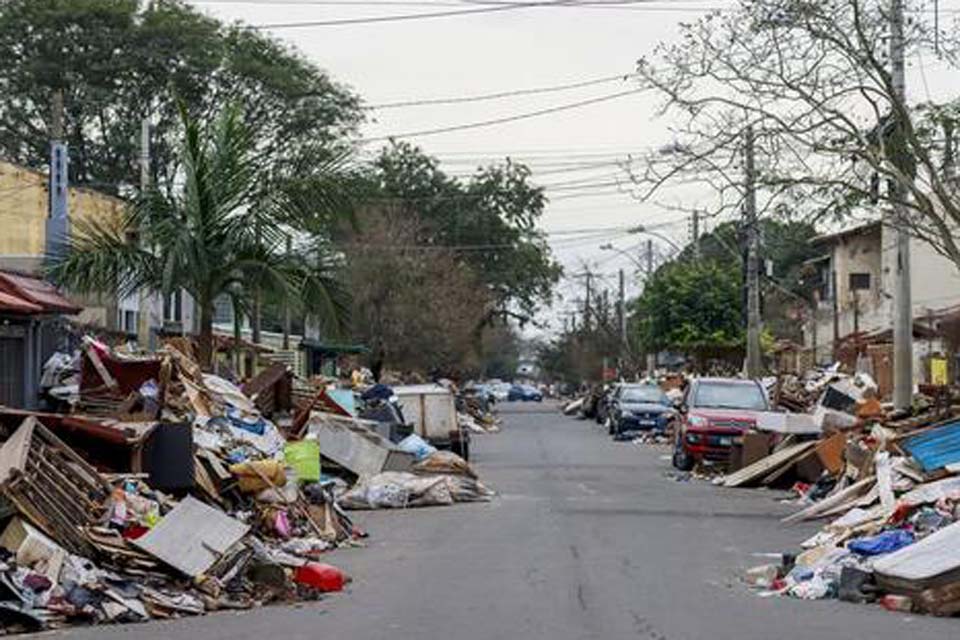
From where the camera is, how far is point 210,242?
73.4ft

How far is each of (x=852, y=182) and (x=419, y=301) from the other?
138 feet

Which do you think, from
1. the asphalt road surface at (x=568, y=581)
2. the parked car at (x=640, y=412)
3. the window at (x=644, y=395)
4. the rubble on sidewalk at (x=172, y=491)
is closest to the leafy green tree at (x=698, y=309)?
the window at (x=644, y=395)

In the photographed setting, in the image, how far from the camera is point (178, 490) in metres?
17.1

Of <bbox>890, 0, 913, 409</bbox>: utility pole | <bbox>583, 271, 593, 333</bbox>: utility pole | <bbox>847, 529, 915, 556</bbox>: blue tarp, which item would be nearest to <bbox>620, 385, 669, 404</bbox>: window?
<bbox>890, 0, 913, 409</bbox>: utility pole

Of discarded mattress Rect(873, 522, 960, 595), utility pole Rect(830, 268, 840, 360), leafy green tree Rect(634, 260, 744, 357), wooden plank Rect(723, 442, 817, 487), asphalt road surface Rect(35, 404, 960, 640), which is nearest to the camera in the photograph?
asphalt road surface Rect(35, 404, 960, 640)

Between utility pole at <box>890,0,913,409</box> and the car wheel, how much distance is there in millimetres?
5432

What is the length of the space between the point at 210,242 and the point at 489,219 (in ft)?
200

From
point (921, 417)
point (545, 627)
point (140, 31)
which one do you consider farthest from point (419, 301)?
point (545, 627)

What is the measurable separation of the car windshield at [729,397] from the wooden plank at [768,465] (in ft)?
11.7

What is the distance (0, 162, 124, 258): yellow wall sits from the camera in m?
44.6

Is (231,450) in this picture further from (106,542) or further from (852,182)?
(852,182)

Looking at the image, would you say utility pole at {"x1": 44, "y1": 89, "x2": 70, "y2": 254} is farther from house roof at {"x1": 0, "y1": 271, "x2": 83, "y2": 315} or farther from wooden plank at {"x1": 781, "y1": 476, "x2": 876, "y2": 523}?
wooden plank at {"x1": 781, "y1": 476, "x2": 876, "y2": 523}

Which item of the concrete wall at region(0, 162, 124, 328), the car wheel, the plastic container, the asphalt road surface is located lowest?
the asphalt road surface

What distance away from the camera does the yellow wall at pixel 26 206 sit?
44625mm
